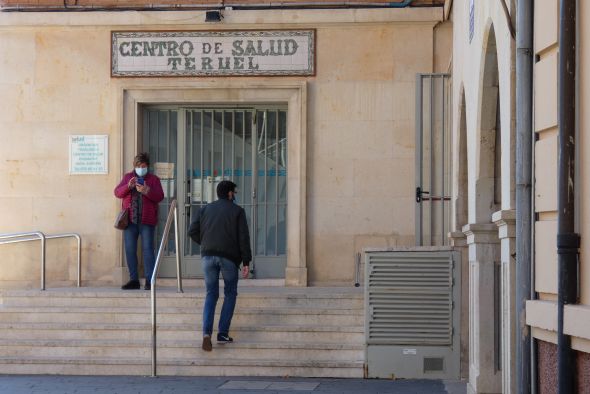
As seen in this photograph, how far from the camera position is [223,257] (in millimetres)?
12164

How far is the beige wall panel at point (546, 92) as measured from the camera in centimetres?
634

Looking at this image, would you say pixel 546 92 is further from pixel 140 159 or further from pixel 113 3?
pixel 113 3

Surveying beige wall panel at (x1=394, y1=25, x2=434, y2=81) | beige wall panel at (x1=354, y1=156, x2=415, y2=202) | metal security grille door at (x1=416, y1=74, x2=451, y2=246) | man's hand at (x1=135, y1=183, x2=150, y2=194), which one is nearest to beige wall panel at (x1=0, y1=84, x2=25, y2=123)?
man's hand at (x1=135, y1=183, x2=150, y2=194)

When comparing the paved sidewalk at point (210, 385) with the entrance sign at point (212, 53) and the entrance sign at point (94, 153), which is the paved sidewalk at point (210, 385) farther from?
the entrance sign at point (212, 53)

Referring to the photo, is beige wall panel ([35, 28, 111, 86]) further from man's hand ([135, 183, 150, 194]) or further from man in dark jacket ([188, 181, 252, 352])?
man in dark jacket ([188, 181, 252, 352])

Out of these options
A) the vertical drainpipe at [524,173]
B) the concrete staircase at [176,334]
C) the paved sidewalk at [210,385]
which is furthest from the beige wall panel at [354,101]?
the vertical drainpipe at [524,173]

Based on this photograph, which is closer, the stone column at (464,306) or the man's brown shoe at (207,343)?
the stone column at (464,306)

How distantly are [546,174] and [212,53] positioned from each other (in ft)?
30.6

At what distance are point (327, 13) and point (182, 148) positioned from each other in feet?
8.65

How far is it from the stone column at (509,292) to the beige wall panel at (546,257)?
104 centimetres

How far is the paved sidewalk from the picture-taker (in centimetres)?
1089

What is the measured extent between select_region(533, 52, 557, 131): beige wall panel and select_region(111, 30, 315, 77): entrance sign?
8.54m

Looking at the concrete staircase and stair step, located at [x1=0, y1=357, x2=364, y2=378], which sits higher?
the concrete staircase

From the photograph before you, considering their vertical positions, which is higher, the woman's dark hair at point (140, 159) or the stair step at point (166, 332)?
the woman's dark hair at point (140, 159)
